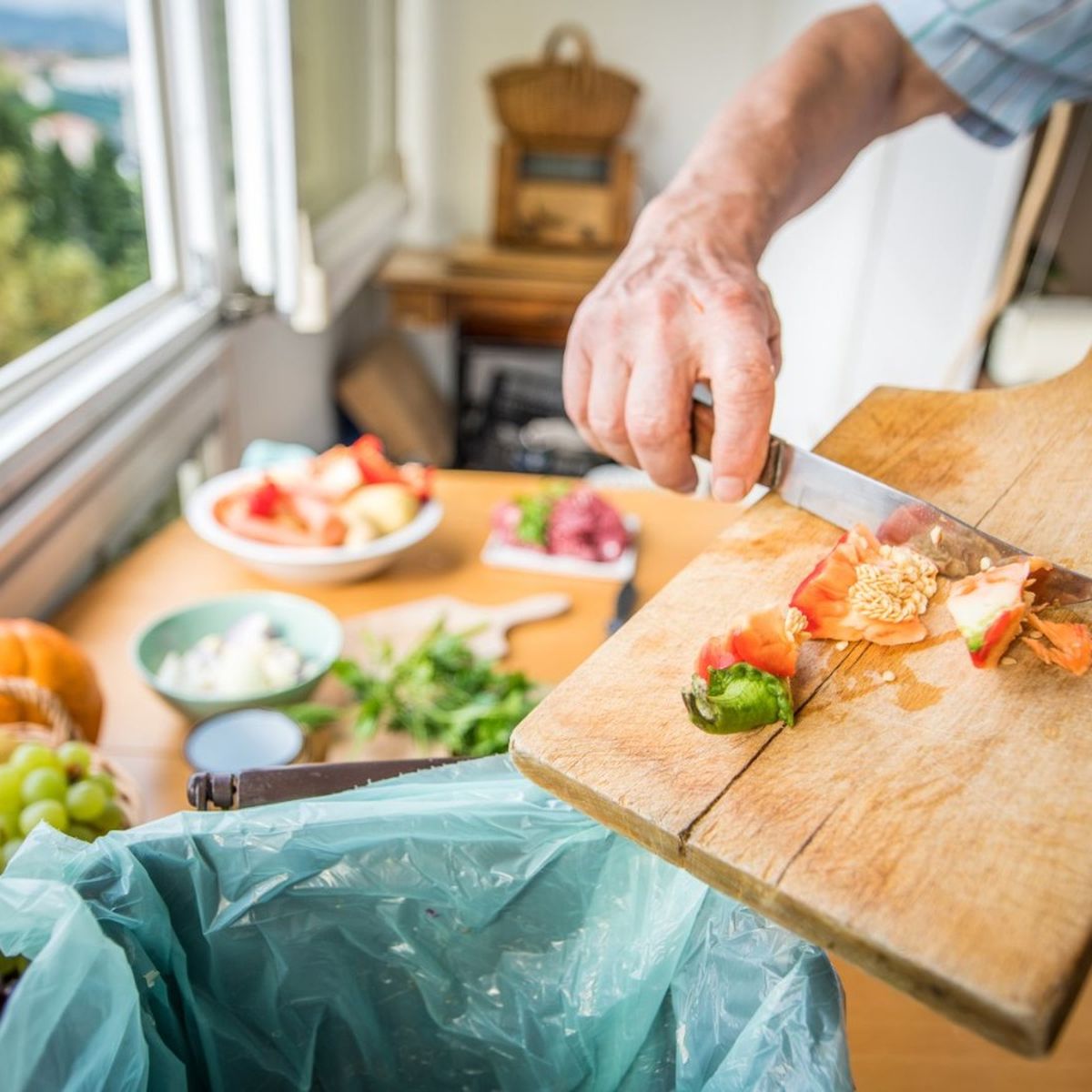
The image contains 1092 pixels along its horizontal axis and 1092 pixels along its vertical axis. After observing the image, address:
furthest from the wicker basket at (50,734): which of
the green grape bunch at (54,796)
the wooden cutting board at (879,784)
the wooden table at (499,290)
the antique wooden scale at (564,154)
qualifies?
the antique wooden scale at (564,154)

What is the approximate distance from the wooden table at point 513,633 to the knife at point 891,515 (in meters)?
0.37

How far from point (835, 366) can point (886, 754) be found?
2.01 meters

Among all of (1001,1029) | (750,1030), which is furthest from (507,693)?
(1001,1029)

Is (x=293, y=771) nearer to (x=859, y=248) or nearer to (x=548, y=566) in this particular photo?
(x=548, y=566)

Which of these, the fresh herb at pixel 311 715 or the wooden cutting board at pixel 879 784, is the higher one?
the wooden cutting board at pixel 879 784

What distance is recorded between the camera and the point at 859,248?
2176 millimetres

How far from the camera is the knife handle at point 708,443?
2.21 ft

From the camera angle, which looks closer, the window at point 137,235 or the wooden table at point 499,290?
the window at point 137,235

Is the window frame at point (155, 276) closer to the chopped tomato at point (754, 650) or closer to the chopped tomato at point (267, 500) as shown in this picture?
the chopped tomato at point (267, 500)

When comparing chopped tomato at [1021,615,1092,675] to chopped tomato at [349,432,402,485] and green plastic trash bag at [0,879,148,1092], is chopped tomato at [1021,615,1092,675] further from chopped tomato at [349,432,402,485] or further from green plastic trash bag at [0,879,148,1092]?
chopped tomato at [349,432,402,485]

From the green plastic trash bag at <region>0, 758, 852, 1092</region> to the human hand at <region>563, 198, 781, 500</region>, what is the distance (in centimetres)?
28

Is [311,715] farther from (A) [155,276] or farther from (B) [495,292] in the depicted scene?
(B) [495,292]

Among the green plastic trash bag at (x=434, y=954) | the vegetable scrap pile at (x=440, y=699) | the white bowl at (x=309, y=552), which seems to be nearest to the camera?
the green plastic trash bag at (x=434, y=954)

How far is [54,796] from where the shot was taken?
24.1 inches
